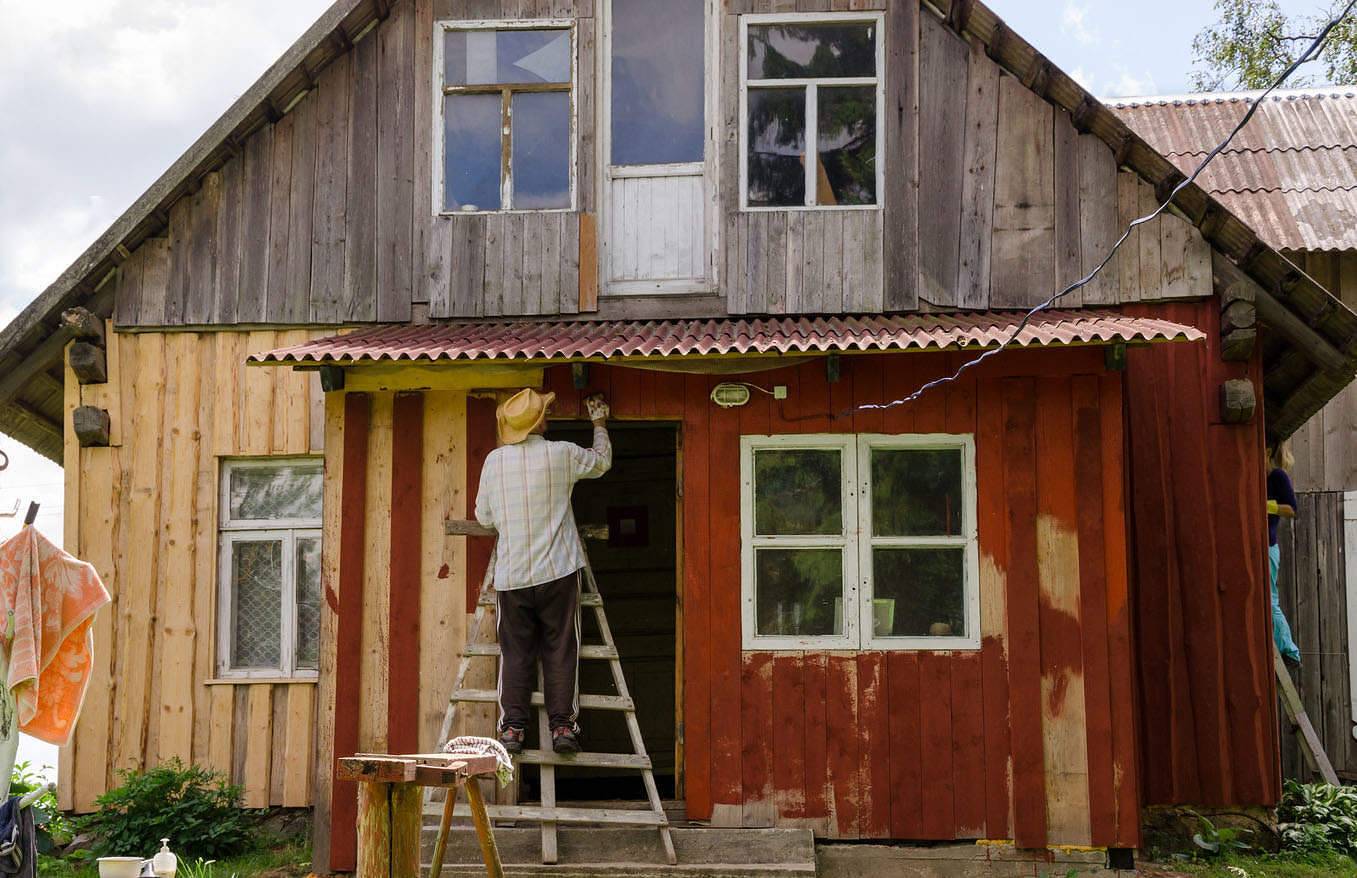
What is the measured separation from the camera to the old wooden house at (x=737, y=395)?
9172 millimetres

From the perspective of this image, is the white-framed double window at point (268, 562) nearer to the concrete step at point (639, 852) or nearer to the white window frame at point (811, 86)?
the concrete step at point (639, 852)

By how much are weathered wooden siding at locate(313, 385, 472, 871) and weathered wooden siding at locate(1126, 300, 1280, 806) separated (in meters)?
4.71

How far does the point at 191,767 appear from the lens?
34.5 feet

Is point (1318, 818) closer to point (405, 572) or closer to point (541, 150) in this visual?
point (405, 572)

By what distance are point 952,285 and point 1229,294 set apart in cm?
187

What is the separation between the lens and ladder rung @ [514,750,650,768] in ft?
28.9

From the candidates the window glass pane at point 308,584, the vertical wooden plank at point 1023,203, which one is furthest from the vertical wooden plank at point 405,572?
the vertical wooden plank at point 1023,203

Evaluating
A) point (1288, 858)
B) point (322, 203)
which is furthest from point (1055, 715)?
point (322, 203)

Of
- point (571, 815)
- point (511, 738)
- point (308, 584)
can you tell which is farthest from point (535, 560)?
point (308, 584)

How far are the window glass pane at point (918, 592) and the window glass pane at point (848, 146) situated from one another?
267 centimetres

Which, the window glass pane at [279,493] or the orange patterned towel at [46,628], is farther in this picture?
the window glass pane at [279,493]

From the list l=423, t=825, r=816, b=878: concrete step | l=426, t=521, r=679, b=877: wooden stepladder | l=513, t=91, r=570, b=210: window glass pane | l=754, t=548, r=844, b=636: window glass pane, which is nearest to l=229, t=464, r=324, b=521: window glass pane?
l=426, t=521, r=679, b=877: wooden stepladder

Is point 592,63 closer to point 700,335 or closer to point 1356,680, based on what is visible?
point 700,335

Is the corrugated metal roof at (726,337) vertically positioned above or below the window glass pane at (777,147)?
below
